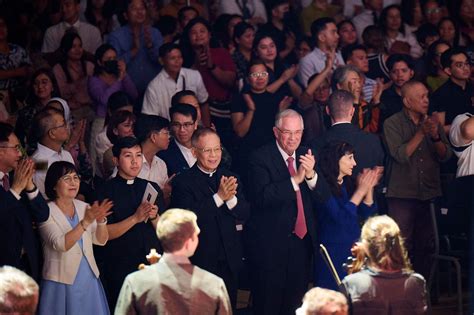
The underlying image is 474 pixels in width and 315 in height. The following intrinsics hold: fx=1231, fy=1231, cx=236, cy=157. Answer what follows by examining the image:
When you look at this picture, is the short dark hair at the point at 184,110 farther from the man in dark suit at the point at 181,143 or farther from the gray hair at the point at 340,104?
the gray hair at the point at 340,104

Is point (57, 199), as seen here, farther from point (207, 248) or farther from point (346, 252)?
point (346, 252)

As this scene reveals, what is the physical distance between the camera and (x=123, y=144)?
26.3 feet

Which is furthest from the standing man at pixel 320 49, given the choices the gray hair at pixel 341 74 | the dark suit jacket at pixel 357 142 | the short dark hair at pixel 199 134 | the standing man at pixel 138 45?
the short dark hair at pixel 199 134

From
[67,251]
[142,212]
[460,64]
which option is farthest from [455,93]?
[67,251]

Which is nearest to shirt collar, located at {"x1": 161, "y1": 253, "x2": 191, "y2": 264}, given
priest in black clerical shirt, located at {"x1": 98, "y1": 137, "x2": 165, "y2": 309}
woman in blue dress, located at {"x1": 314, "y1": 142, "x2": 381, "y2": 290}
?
priest in black clerical shirt, located at {"x1": 98, "y1": 137, "x2": 165, "y2": 309}

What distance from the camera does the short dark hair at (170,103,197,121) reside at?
28.8ft

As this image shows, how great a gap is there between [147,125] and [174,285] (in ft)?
8.94

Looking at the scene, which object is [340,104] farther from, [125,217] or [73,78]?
[73,78]

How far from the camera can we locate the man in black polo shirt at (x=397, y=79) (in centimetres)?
1017

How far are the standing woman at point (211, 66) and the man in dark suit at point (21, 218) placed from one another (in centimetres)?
283

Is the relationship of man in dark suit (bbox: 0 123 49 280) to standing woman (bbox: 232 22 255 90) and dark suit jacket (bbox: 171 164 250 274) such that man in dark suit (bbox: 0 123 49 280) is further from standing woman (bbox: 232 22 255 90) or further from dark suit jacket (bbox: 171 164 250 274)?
standing woman (bbox: 232 22 255 90)

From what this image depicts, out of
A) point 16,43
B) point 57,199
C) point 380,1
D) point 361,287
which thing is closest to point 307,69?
point 380,1

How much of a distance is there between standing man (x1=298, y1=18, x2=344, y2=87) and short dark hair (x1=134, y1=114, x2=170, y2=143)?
2153 mm

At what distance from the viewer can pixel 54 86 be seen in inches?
376
